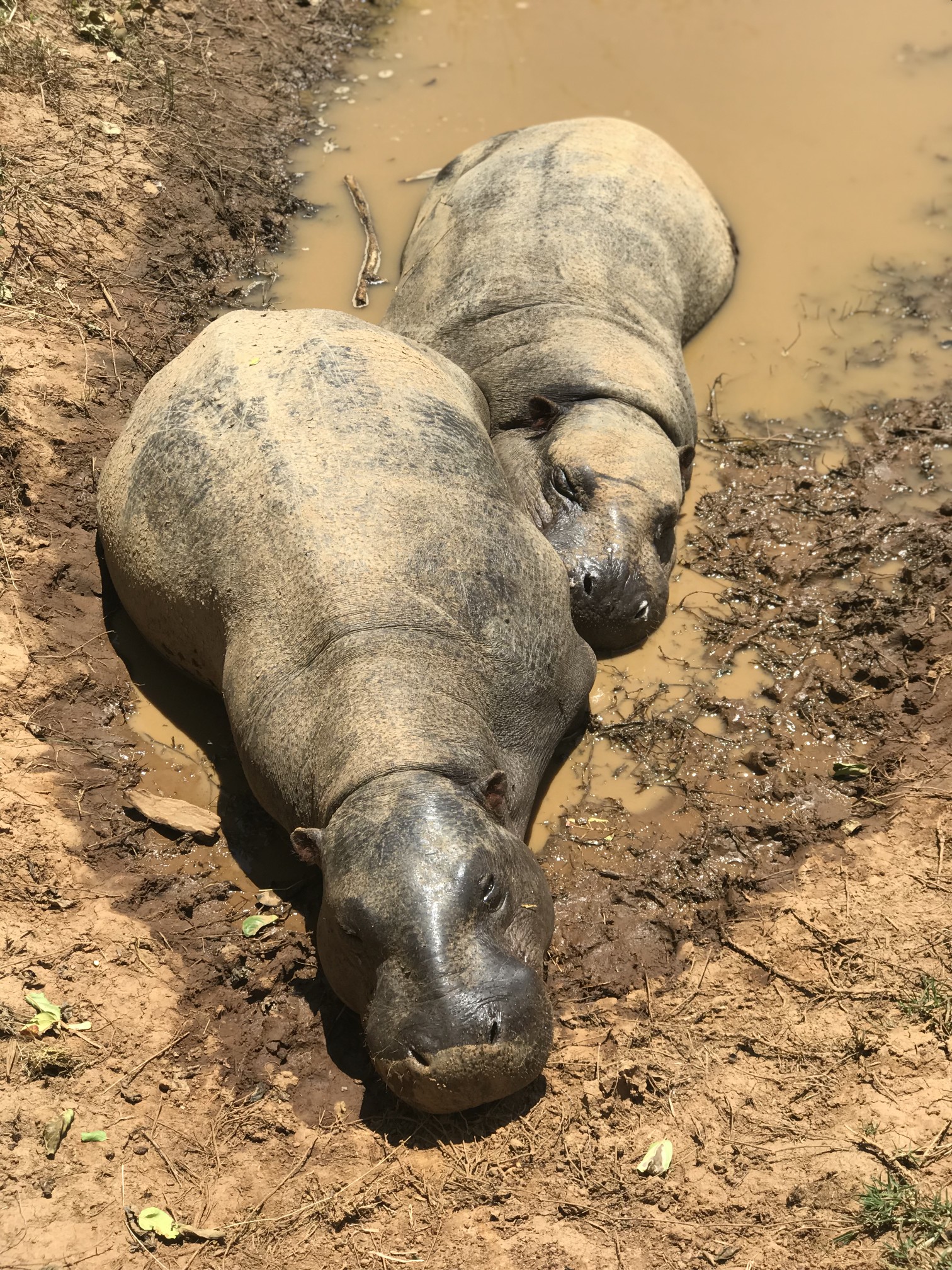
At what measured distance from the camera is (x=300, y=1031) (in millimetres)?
5477

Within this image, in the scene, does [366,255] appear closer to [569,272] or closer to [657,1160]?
[569,272]

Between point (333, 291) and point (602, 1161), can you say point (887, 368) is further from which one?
point (602, 1161)

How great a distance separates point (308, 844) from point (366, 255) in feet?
20.4

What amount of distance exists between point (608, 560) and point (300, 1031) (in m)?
3.29

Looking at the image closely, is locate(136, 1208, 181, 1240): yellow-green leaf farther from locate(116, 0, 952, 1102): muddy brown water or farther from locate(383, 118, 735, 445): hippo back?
locate(383, 118, 735, 445): hippo back

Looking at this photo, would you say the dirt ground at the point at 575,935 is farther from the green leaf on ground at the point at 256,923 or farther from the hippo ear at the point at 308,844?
the hippo ear at the point at 308,844

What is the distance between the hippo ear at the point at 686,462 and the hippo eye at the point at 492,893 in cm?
384

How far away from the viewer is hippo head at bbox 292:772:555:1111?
178 inches

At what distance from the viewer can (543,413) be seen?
7.68m

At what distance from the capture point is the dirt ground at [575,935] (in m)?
4.69

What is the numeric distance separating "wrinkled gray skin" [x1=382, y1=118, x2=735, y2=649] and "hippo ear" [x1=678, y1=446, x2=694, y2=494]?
0.01m

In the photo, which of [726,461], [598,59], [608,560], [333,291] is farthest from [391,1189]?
[598,59]

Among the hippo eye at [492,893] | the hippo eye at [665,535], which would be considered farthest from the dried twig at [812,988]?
the hippo eye at [665,535]

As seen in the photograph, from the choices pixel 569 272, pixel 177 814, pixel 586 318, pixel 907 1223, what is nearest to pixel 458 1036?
pixel 907 1223
